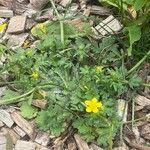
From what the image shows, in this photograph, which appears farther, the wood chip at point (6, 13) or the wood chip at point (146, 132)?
the wood chip at point (6, 13)

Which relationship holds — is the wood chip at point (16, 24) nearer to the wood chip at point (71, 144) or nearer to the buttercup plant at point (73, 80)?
the buttercup plant at point (73, 80)

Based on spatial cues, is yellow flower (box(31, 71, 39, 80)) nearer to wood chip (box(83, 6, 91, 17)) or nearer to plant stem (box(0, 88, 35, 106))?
plant stem (box(0, 88, 35, 106))

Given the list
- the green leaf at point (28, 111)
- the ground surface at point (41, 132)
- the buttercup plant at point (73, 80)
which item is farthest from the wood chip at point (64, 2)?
the green leaf at point (28, 111)

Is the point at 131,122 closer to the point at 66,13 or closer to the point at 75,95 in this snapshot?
the point at 75,95

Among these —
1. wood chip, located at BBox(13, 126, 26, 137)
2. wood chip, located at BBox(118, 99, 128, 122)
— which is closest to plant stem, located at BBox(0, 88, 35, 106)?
wood chip, located at BBox(13, 126, 26, 137)

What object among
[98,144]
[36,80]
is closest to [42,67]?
[36,80]
